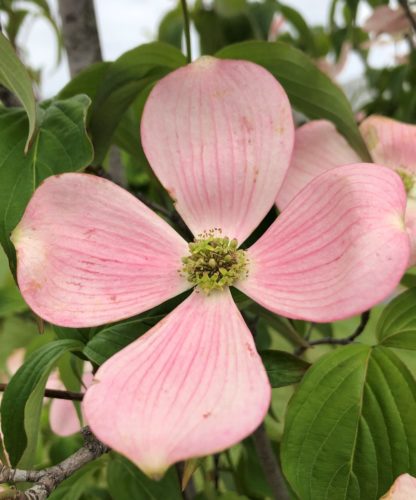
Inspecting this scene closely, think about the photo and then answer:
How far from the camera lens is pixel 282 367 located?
0.41 m

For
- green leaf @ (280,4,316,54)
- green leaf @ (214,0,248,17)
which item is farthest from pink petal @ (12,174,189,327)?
green leaf @ (280,4,316,54)

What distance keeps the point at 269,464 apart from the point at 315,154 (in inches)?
11.8

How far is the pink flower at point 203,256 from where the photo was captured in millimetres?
306

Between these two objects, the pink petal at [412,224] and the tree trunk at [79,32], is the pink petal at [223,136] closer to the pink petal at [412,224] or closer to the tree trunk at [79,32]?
the pink petal at [412,224]

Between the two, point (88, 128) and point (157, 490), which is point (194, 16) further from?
point (157, 490)

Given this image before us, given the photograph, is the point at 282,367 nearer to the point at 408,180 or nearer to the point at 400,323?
the point at 400,323

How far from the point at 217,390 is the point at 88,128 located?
0.28 m

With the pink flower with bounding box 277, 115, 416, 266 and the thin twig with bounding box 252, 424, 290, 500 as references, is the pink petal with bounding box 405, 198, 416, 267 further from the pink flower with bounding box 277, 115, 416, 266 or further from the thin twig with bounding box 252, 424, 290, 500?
the thin twig with bounding box 252, 424, 290, 500

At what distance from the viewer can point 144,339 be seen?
14.6 inches

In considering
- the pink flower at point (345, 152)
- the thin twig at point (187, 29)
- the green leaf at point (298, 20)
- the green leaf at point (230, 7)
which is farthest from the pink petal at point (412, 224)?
the green leaf at point (298, 20)

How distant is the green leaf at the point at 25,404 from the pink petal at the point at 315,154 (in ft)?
0.68

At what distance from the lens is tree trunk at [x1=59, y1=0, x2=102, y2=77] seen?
64 centimetres

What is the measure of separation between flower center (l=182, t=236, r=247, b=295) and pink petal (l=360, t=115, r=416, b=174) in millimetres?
196

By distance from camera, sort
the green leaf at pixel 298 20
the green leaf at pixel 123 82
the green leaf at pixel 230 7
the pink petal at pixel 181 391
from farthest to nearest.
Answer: the green leaf at pixel 298 20 → the green leaf at pixel 230 7 → the green leaf at pixel 123 82 → the pink petal at pixel 181 391
